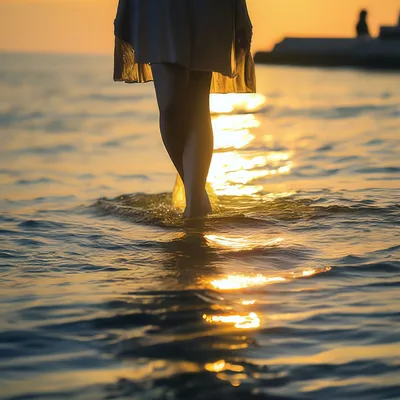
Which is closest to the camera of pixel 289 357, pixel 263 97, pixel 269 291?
pixel 289 357

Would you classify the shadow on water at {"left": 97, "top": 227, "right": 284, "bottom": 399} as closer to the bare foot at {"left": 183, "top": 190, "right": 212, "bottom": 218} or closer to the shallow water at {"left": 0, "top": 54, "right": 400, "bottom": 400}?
the shallow water at {"left": 0, "top": 54, "right": 400, "bottom": 400}

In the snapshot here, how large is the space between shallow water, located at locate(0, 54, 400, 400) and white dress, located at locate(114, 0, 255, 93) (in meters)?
0.84

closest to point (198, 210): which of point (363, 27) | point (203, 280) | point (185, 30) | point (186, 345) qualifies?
point (185, 30)

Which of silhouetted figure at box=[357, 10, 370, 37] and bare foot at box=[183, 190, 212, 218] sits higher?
silhouetted figure at box=[357, 10, 370, 37]

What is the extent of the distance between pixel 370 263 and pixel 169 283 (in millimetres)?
871

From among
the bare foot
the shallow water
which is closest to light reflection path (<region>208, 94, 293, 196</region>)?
the shallow water

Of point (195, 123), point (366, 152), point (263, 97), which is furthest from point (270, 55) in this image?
point (195, 123)

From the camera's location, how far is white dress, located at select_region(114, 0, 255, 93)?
15.7 ft

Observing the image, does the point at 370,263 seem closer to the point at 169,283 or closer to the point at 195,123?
the point at 169,283

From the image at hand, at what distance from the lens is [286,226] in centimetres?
487

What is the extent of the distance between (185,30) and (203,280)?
1619 millimetres

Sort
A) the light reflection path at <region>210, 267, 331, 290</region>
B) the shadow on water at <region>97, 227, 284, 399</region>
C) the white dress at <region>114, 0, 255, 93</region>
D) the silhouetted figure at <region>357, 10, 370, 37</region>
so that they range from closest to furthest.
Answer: the shadow on water at <region>97, 227, 284, 399</region>
the light reflection path at <region>210, 267, 331, 290</region>
the white dress at <region>114, 0, 255, 93</region>
the silhouetted figure at <region>357, 10, 370, 37</region>

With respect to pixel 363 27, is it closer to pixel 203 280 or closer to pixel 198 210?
pixel 198 210

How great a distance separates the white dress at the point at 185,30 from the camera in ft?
15.7
